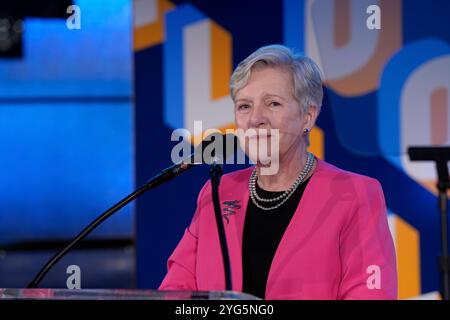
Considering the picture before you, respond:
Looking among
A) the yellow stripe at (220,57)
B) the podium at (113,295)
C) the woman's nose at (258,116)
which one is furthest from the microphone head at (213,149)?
the yellow stripe at (220,57)

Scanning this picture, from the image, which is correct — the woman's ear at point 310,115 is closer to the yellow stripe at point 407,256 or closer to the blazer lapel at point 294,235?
the blazer lapel at point 294,235

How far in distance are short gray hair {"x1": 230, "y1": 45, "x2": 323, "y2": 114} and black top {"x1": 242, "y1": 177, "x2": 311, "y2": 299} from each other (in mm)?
204

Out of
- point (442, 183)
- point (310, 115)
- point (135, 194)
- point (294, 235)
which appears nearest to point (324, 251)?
point (294, 235)

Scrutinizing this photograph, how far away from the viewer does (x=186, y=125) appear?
8.46 feet

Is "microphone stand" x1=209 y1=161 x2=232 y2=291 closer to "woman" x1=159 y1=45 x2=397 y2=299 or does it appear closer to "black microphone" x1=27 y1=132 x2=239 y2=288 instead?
"black microphone" x1=27 y1=132 x2=239 y2=288

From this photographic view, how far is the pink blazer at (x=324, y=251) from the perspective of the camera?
1412mm

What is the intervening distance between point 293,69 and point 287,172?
0.25 m

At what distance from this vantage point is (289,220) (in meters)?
1.52

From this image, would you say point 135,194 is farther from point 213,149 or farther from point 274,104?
point 274,104

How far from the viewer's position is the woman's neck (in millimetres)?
1579

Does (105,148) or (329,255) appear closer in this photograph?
(329,255)

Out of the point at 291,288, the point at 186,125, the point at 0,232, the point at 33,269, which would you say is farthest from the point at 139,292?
the point at 0,232

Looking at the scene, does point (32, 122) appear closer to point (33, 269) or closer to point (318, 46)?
point (33, 269)
